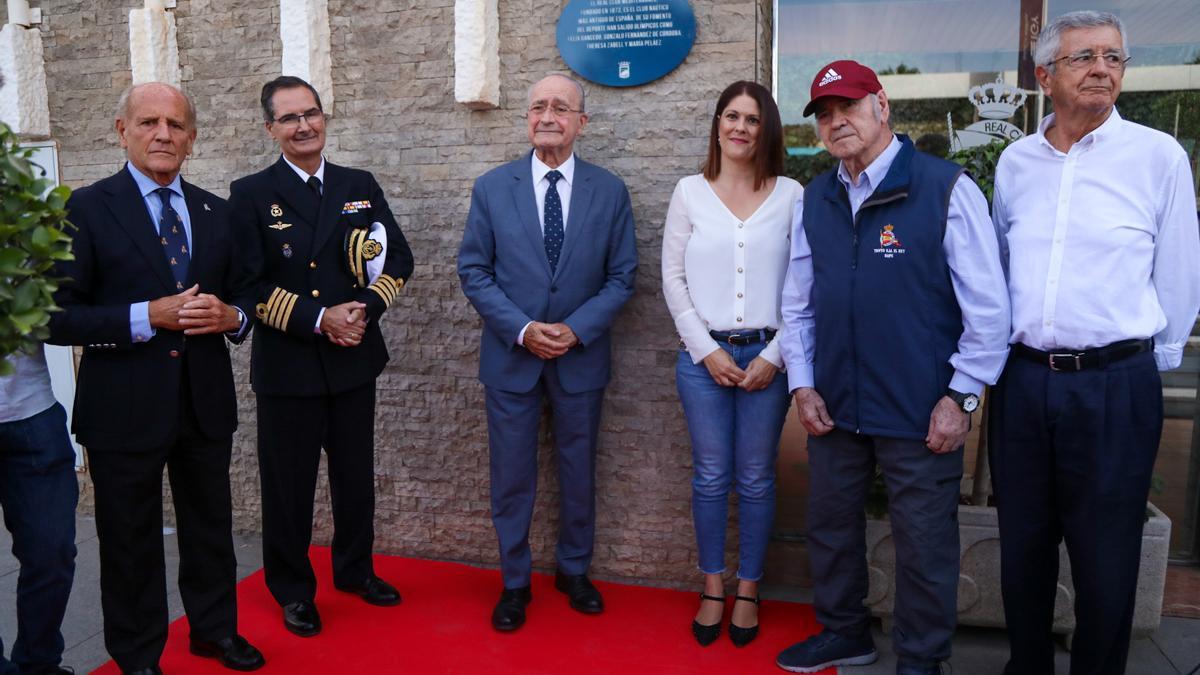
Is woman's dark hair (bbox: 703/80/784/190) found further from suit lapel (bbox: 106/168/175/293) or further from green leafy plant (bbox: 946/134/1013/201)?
Answer: suit lapel (bbox: 106/168/175/293)

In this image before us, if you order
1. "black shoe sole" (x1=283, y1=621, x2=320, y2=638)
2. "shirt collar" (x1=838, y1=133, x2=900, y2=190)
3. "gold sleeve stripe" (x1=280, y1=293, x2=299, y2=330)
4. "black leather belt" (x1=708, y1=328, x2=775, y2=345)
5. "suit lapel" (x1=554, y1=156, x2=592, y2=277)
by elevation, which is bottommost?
"black shoe sole" (x1=283, y1=621, x2=320, y2=638)

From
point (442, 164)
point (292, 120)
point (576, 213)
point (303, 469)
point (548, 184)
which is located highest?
point (292, 120)

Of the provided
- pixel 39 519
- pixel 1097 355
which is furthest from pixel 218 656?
pixel 1097 355

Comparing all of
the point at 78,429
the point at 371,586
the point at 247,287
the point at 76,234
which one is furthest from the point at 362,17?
the point at 371,586

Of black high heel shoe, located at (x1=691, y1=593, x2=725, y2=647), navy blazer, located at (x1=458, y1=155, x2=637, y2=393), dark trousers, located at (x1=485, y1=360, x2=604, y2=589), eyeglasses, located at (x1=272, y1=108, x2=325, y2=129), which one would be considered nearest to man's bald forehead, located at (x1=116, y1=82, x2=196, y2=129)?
eyeglasses, located at (x1=272, y1=108, x2=325, y2=129)

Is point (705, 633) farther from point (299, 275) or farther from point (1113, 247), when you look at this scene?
point (299, 275)

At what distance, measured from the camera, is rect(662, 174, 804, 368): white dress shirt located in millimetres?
3131

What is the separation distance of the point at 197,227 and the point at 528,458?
1449 millimetres

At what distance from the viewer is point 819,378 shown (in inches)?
116

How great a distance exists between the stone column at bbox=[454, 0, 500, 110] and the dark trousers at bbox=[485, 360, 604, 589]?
1.22 metres

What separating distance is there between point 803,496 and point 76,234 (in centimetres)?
308

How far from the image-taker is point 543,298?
3.32m

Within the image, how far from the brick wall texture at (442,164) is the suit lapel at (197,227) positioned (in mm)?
1172

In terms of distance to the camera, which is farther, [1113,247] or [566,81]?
[566,81]
